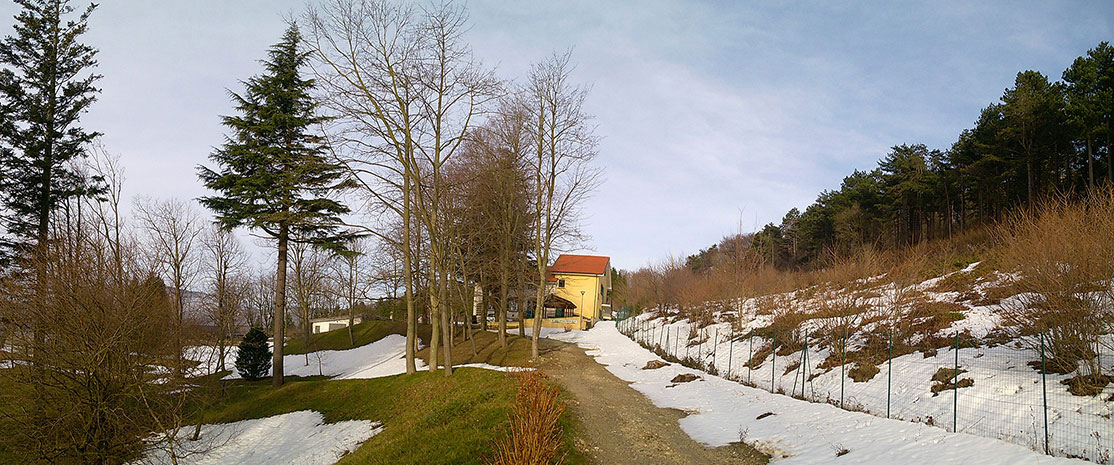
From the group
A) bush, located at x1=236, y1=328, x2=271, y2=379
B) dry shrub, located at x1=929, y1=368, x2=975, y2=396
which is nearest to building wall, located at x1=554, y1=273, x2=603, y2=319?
bush, located at x1=236, y1=328, x2=271, y2=379

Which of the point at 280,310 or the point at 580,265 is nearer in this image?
the point at 280,310

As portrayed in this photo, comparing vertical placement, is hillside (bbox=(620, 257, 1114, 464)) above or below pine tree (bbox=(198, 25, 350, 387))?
below

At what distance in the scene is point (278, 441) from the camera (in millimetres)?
14234

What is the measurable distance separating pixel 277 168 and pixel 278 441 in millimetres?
10242

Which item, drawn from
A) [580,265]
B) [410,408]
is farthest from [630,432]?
[580,265]

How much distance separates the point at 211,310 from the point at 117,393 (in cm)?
1870

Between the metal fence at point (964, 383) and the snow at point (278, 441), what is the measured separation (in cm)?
1094

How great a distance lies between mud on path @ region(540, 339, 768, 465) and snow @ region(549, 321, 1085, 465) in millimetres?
365

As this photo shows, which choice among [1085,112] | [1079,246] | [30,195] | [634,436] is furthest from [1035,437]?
[30,195]

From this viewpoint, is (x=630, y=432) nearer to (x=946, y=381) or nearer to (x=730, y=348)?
(x=946, y=381)

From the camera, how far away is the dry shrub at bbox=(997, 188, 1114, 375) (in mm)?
9156

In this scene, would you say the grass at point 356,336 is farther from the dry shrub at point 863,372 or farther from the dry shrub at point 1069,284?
the dry shrub at point 1069,284

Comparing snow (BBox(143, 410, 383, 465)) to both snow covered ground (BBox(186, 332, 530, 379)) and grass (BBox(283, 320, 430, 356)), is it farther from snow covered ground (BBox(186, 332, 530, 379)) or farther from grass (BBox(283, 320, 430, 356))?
grass (BBox(283, 320, 430, 356))

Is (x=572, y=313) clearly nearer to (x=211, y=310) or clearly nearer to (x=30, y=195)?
(x=211, y=310)
